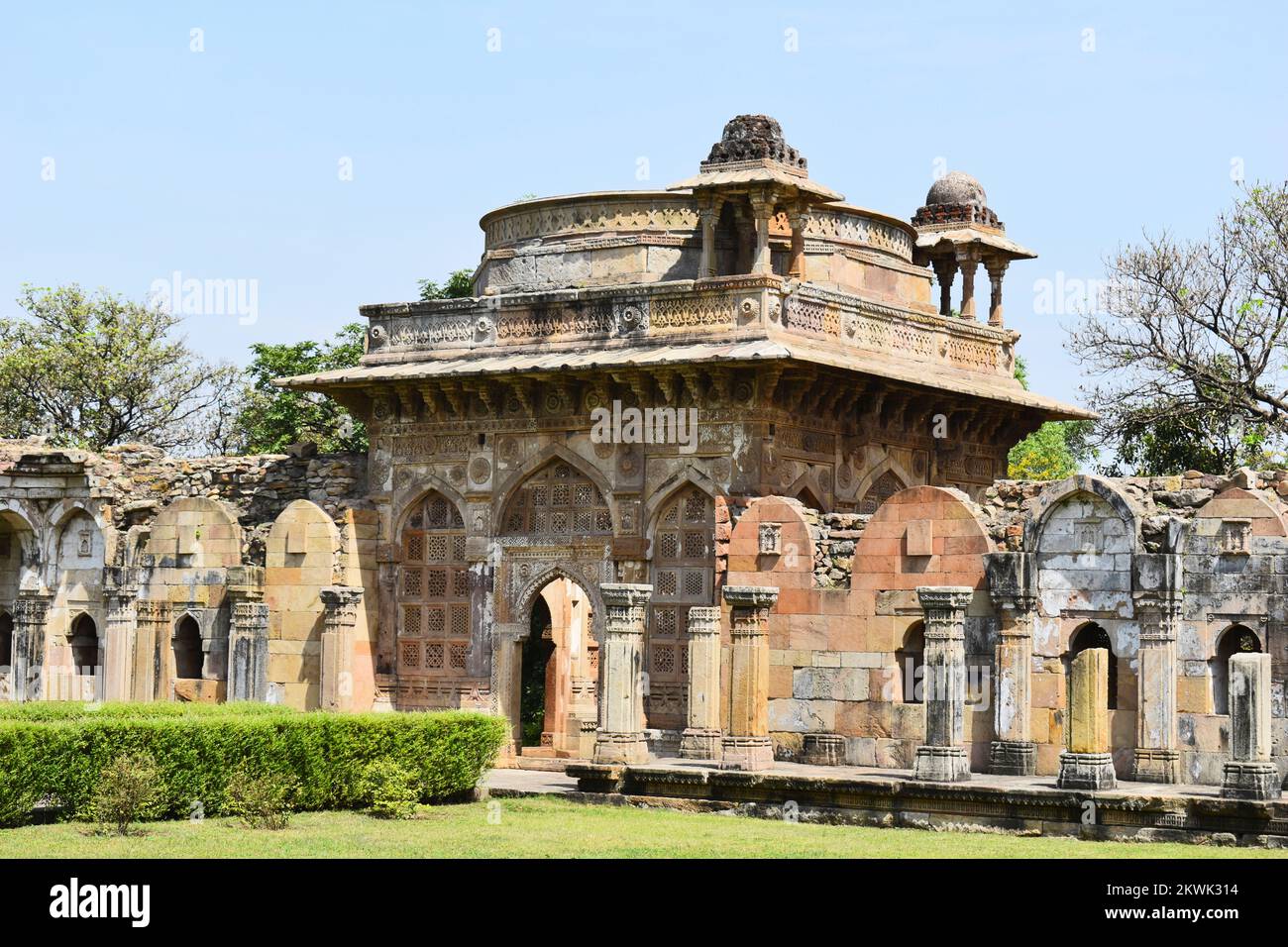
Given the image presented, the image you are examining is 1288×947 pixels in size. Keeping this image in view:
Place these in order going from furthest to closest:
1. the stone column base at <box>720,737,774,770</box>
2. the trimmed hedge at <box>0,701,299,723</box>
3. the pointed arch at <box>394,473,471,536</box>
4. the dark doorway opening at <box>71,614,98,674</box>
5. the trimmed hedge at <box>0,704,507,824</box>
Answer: the dark doorway opening at <box>71,614,98,674</box> → the pointed arch at <box>394,473,471,536</box> → the stone column base at <box>720,737,774,770</box> → the trimmed hedge at <box>0,701,299,723</box> → the trimmed hedge at <box>0,704,507,824</box>

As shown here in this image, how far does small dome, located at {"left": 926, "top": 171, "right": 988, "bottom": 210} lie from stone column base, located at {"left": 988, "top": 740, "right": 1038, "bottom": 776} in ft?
40.9

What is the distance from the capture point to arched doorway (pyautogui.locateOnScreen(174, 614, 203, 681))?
1218 inches

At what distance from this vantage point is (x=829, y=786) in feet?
73.4

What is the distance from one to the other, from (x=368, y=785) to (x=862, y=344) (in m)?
9.76

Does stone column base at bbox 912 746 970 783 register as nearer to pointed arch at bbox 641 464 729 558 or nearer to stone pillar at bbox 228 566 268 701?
pointed arch at bbox 641 464 729 558

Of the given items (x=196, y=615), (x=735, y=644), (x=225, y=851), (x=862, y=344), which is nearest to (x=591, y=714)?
(x=196, y=615)

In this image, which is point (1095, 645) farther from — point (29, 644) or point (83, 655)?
point (29, 644)

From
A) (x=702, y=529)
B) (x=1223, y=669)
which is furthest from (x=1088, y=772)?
(x=702, y=529)

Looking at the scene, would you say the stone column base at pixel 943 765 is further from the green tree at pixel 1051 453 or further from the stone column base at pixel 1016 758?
the green tree at pixel 1051 453

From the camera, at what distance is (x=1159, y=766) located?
22047 millimetres

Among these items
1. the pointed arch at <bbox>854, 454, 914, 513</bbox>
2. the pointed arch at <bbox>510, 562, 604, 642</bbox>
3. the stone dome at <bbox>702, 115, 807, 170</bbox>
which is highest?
the stone dome at <bbox>702, 115, 807, 170</bbox>

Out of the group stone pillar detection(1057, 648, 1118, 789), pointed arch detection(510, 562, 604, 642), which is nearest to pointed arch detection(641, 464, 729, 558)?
pointed arch detection(510, 562, 604, 642)

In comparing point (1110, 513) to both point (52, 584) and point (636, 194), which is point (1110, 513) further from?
point (52, 584)

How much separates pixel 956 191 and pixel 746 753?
509 inches
